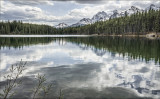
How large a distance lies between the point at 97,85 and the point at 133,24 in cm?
15987

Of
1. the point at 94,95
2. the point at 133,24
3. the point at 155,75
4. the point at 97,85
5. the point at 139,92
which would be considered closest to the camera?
the point at 94,95

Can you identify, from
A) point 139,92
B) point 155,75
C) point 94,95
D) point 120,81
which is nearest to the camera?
point 94,95

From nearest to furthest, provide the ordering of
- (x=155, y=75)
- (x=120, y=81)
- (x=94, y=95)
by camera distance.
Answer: (x=94, y=95) → (x=120, y=81) → (x=155, y=75)

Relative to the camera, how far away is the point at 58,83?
45.5ft

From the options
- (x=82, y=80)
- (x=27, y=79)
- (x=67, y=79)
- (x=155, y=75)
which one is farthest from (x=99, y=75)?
(x=27, y=79)

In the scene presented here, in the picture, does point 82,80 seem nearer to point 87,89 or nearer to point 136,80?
point 87,89

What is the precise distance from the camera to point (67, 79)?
1527 centimetres

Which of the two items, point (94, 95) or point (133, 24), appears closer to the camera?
point (94, 95)

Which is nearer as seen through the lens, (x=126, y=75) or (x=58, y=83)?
(x=58, y=83)

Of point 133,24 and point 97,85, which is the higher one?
point 133,24

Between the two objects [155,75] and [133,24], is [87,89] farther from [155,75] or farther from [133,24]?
[133,24]

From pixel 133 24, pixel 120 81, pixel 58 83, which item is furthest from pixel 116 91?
pixel 133 24

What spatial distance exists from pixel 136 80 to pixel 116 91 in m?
3.92

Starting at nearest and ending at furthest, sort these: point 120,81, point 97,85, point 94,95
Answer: point 94,95 < point 97,85 < point 120,81
